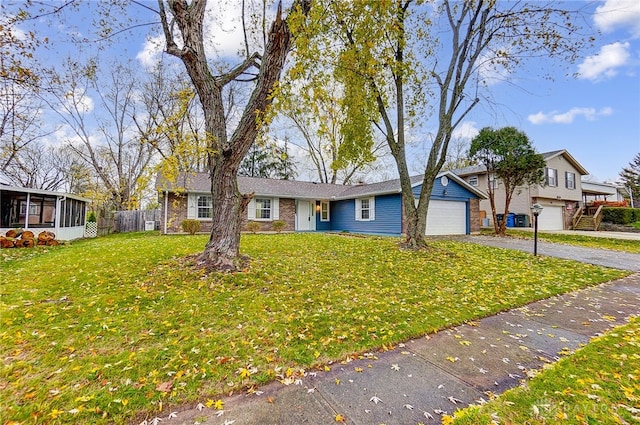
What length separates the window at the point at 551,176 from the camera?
20.7m

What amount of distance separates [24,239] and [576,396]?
52.2ft

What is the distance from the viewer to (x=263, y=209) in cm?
1744

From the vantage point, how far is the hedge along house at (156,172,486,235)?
15.3m

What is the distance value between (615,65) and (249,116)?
11.5 meters

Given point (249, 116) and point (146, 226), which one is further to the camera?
point (146, 226)

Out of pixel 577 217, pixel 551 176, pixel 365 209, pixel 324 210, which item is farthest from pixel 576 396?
pixel 577 217

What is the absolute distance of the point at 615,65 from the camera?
8.80m

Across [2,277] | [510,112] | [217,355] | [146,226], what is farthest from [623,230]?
[146,226]

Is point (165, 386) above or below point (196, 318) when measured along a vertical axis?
below

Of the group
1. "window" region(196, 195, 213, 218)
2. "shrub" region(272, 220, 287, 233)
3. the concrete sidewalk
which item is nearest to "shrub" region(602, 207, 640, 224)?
the concrete sidewalk

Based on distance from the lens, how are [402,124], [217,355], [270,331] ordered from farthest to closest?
1. [402,124]
2. [270,331]
3. [217,355]

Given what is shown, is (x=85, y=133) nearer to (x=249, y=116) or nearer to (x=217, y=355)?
(x=249, y=116)

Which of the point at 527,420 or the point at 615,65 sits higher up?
the point at 615,65

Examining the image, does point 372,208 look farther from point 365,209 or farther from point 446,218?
point 446,218
